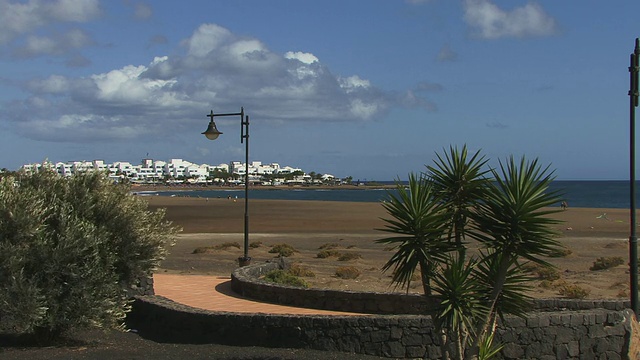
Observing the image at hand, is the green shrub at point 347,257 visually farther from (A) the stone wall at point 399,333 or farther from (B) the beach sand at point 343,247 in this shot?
(A) the stone wall at point 399,333

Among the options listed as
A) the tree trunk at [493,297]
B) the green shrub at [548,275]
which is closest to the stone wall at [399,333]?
the tree trunk at [493,297]

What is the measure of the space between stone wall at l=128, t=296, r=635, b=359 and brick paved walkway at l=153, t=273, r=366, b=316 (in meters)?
1.78

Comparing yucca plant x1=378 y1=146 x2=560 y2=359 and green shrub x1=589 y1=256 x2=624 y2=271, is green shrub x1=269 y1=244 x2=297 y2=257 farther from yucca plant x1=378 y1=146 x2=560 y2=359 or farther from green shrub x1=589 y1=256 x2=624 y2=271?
yucca plant x1=378 y1=146 x2=560 y2=359

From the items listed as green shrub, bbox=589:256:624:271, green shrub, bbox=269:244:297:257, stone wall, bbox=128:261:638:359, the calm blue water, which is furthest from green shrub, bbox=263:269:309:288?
the calm blue water

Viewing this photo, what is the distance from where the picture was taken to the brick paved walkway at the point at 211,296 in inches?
443

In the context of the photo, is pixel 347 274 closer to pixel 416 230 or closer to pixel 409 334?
pixel 409 334

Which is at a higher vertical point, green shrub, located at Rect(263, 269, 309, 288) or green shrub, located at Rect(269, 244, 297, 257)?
green shrub, located at Rect(263, 269, 309, 288)

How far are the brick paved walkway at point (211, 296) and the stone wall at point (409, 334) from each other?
1783 mm

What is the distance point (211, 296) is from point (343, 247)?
51.6 feet

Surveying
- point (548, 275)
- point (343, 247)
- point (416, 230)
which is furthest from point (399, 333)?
point (343, 247)

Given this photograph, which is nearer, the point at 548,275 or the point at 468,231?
the point at 468,231

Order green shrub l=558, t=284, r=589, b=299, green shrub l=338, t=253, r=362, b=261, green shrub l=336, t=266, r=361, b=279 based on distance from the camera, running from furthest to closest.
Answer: green shrub l=338, t=253, r=362, b=261 → green shrub l=336, t=266, r=361, b=279 → green shrub l=558, t=284, r=589, b=299

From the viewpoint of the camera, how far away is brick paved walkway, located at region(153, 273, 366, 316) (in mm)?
11262

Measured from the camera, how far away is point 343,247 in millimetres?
28234
